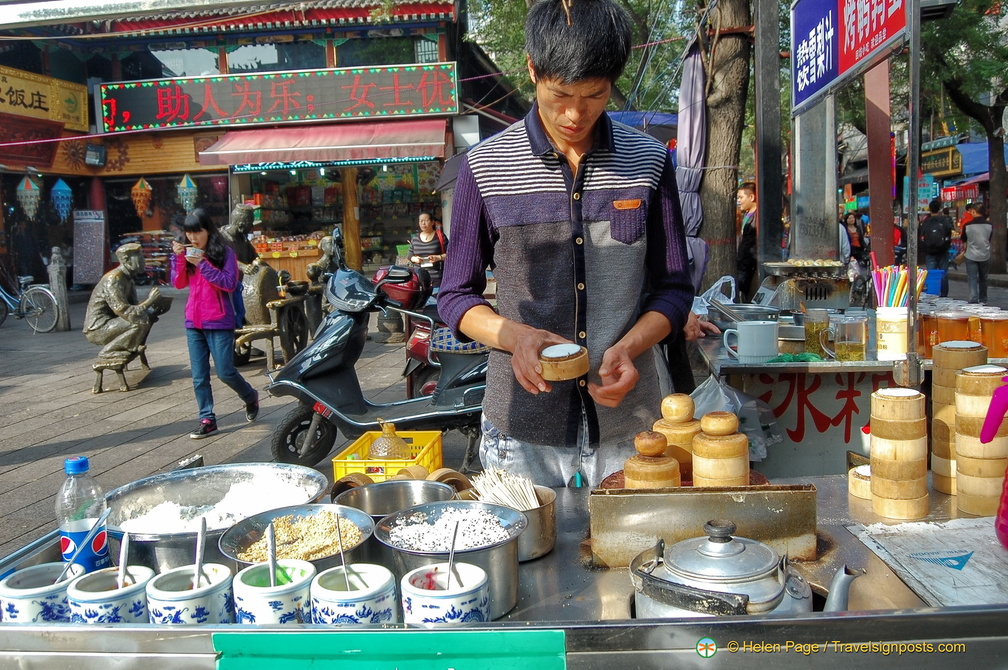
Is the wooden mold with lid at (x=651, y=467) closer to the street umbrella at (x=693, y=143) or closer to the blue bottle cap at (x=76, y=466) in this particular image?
the blue bottle cap at (x=76, y=466)

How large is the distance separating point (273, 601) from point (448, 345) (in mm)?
4005

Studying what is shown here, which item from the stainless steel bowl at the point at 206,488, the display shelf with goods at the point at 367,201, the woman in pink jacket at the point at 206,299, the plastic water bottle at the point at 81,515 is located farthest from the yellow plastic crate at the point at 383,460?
the display shelf with goods at the point at 367,201

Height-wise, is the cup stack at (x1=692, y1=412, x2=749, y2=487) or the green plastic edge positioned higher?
the cup stack at (x1=692, y1=412, x2=749, y2=487)

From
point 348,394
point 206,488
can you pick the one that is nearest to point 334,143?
point 348,394

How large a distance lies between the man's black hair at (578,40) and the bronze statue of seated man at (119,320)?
711 cm

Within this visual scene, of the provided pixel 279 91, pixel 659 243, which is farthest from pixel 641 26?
pixel 659 243

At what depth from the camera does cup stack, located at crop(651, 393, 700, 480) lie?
169 cm

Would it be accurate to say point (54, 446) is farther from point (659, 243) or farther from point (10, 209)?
point (10, 209)

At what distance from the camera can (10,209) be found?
15430 mm

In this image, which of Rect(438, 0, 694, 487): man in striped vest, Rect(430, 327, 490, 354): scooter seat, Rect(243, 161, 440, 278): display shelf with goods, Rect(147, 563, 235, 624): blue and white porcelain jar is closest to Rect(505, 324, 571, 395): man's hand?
Rect(438, 0, 694, 487): man in striped vest

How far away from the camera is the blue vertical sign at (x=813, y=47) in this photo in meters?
4.37

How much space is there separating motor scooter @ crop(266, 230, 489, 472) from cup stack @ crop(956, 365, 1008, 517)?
3.21 m

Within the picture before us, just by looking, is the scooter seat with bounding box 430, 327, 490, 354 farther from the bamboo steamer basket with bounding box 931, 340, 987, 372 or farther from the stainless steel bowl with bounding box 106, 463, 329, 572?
the bamboo steamer basket with bounding box 931, 340, 987, 372

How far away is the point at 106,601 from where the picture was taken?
49.0 inches
